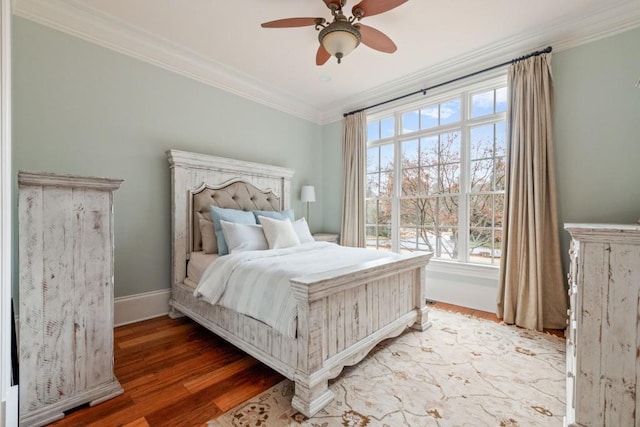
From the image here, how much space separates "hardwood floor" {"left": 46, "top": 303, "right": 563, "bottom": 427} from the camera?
146 centimetres

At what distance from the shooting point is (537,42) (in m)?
2.69

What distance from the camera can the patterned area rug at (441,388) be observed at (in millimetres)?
1438

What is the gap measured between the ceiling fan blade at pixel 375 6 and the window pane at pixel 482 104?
1866 millimetres

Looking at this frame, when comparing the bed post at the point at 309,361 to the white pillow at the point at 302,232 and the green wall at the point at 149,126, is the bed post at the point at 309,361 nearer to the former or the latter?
the white pillow at the point at 302,232

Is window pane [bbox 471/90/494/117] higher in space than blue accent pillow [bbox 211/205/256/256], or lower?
higher

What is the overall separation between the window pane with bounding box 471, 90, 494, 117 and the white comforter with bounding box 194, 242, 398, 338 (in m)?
2.10

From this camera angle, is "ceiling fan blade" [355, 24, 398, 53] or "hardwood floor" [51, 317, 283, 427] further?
"ceiling fan blade" [355, 24, 398, 53]

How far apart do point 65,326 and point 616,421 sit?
8.61 ft

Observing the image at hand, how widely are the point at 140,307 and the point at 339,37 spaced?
9.68ft

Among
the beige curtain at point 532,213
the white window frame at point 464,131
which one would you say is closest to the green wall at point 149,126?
the beige curtain at point 532,213

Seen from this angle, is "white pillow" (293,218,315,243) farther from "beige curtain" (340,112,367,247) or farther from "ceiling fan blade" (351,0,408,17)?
"ceiling fan blade" (351,0,408,17)

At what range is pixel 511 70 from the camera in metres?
2.82

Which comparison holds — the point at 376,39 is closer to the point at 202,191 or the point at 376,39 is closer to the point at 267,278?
the point at 267,278

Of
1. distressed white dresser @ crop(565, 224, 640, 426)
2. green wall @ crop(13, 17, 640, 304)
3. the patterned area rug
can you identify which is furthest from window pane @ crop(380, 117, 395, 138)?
distressed white dresser @ crop(565, 224, 640, 426)
